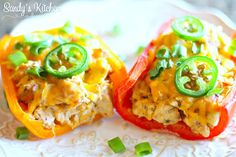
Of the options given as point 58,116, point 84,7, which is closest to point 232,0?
point 84,7

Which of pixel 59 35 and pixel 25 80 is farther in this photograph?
pixel 59 35

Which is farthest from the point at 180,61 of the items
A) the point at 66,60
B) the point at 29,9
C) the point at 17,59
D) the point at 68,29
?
the point at 29,9

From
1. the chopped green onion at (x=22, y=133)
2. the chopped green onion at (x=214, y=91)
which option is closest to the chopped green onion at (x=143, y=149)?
the chopped green onion at (x=214, y=91)

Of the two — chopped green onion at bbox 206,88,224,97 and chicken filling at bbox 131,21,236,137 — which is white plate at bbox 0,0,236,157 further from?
chopped green onion at bbox 206,88,224,97

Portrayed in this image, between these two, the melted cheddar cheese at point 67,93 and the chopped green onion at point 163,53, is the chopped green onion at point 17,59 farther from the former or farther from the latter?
the chopped green onion at point 163,53

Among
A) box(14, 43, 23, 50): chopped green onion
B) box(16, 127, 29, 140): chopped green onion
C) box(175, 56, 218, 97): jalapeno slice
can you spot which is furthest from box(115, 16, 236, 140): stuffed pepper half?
box(14, 43, 23, 50): chopped green onion

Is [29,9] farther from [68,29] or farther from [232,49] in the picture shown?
[232,49]

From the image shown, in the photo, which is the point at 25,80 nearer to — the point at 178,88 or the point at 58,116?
the point at 58,116
